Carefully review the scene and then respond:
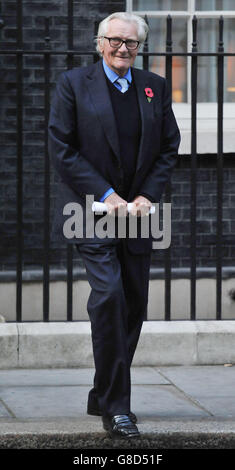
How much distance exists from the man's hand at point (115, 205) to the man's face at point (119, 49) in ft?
1.95

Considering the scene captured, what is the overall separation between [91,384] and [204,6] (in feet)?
12.2

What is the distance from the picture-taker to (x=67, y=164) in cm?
532

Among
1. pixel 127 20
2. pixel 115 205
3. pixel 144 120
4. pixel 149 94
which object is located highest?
pixel 127 20

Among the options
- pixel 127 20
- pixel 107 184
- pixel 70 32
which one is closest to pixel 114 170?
pixel 107 184

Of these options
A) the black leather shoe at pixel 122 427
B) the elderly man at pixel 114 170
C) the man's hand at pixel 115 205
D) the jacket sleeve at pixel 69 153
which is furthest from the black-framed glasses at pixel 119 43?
the black leather shoe at pixel 122 427

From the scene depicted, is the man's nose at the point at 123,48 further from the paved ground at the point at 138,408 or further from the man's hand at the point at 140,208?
the paved ground at the point at 138,408

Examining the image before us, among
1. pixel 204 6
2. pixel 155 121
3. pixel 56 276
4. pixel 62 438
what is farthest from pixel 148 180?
pixel 204 6

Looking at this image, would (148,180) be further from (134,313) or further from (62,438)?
(62,438)

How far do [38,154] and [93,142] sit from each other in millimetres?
3015

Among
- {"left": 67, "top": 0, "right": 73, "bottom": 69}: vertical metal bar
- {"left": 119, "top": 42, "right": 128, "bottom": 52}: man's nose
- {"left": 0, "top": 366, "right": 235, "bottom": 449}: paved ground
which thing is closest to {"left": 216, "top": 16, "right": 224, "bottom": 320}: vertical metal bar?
{"left": 0, "top": 366, "right": 235, "bottom": 449}: paved ground

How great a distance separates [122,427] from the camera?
16.9 ft

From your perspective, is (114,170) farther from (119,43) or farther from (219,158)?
(219,158)

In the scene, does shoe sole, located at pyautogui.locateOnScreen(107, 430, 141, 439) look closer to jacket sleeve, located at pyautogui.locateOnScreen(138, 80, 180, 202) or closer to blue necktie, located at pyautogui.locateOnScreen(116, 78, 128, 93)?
jacket sleeve, located at pyautogui.locateOnScreen(138, 80, 180, 202)
